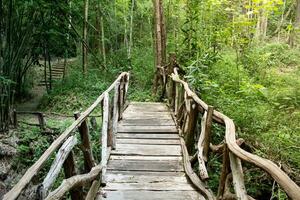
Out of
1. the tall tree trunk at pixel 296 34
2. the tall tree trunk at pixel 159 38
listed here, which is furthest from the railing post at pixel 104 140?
the tall tree trunk at pixel 296 34

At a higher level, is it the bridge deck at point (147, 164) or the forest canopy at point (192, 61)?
the forest canopy at point (192, 61)

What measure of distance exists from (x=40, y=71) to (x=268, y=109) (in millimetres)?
17602

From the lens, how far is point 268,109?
20.5 feet

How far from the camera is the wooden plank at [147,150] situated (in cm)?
506

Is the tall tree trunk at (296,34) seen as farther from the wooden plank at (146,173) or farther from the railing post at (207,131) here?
the railing post at (207,131)

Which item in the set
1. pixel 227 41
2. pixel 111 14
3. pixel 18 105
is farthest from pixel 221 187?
pixel 111 14

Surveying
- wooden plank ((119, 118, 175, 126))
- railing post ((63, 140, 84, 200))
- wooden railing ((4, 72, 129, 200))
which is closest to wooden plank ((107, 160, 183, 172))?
wooden railing ((4, 72, 129, 200))

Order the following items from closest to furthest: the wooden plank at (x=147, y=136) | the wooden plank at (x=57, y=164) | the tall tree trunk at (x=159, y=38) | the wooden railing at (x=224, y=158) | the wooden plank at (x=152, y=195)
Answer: the wooden railing at (x=224, y=158), the wooden plank at (x=57, y=164), the wooden plank at (x=152, y=195), the wooden plank at (x=147, y=136), the tall tree trunk at (x=159, y=38)

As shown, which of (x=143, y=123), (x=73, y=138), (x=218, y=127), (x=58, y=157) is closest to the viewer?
(x=58, y=157)

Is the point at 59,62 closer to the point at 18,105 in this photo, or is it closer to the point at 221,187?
the point at 18,105

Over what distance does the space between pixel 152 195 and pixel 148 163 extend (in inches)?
40.8

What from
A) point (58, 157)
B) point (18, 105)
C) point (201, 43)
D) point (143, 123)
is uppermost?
point (201, 43)

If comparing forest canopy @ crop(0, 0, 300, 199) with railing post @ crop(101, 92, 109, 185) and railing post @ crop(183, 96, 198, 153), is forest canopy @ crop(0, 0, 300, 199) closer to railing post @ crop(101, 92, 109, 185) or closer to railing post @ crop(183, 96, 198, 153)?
railing post @ crop(183, 96, 198, 153)

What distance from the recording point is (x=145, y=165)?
457 cm
